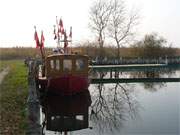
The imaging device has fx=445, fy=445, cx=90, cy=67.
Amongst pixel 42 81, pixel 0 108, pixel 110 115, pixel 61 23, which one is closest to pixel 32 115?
pixel 0 108

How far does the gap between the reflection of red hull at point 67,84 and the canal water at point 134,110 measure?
1129 millimetres

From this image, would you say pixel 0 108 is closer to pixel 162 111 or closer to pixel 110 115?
pixel 110 115

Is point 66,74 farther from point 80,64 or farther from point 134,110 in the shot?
point 134,110

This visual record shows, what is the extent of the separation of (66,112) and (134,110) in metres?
3.16

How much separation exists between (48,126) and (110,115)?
3.79 metres

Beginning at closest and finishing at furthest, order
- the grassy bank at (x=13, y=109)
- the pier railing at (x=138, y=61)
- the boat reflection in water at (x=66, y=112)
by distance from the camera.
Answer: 1. the grassy bank at (x=13, y=109)
2. the boat reflection in water at (x=66, y=112)
3. the pier railing at (x=138, y=61)

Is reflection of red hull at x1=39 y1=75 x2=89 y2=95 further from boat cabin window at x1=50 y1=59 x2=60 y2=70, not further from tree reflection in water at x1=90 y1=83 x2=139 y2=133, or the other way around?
tree reflection in water at x1=90 y1=83 x2=139 y2=133

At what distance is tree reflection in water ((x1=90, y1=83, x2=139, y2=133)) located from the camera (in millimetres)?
17422

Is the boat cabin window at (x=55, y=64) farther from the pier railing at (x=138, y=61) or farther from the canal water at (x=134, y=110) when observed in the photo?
the pier railing at (x=138, y=61)

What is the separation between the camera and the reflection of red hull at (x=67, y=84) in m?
24.0

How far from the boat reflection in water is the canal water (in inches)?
14.0

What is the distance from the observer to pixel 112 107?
21656 mm

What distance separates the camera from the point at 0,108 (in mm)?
17562

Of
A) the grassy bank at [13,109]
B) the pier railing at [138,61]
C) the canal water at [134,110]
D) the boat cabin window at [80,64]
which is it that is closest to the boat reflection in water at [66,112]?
the canal water at [134,110]
